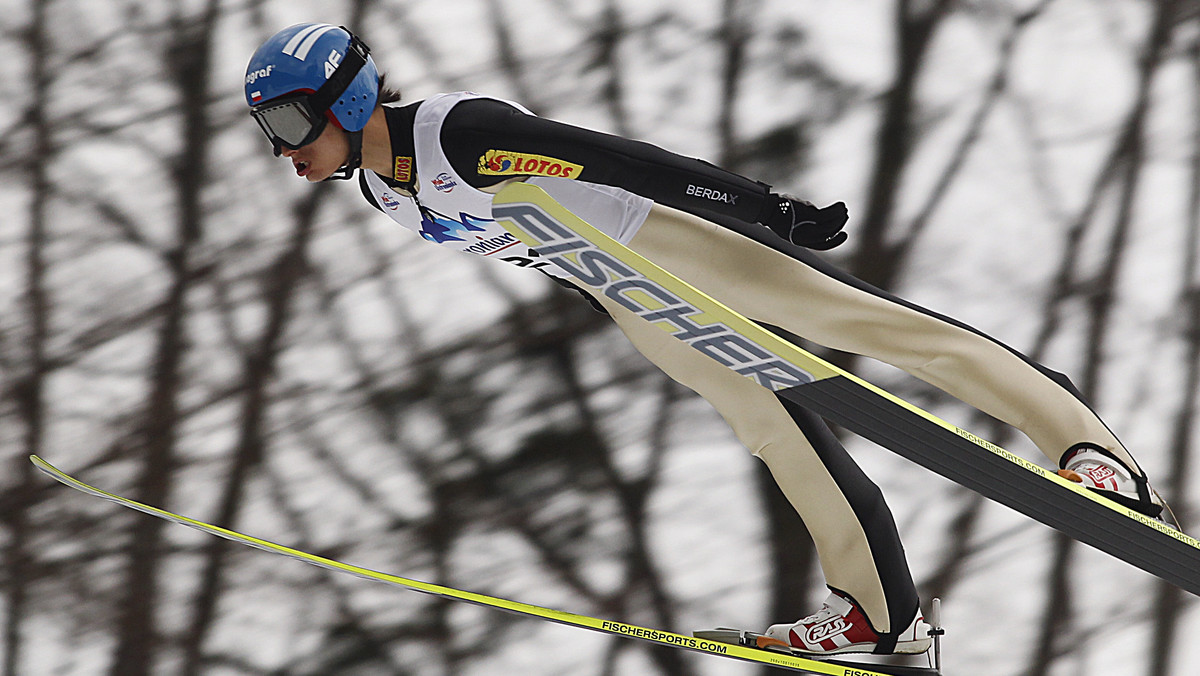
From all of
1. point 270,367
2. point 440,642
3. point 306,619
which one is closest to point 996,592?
point 440,642

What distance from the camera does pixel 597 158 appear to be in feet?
6.09

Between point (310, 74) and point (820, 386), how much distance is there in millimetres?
1111

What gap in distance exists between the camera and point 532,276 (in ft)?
11.3

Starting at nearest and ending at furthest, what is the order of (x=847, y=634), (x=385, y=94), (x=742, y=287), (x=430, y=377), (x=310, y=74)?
1. (x=310, y=74)
2. (x=385, y=94)
3. (x=742, y=287)
4. (x=847, y=634)
5. (x=430, y=377)

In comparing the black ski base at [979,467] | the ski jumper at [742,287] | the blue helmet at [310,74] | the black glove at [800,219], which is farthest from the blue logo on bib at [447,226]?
the black ski base at [979,467]

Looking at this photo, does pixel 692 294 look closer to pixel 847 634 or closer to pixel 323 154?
pixel 323 154

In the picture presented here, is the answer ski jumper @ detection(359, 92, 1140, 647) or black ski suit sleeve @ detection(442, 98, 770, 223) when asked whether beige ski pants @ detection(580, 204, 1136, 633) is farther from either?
black ski suit sleeve @ detection(442, 98, 770, 223)

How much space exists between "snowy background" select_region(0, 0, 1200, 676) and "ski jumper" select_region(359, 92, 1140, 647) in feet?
3.53

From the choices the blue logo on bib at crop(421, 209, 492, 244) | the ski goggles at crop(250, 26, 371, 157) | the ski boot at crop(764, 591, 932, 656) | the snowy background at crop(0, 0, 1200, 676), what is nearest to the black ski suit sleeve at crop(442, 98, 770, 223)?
the blue logo on bib at crop(421, 209, 492, 244)

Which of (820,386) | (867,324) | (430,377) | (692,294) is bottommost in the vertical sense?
(820,386)

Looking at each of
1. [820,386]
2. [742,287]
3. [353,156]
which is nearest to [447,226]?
[353,156]

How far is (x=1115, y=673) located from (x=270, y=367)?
3082 millimetres

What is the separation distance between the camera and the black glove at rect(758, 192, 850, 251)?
195 centimetres

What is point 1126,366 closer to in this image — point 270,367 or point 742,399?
point 742,399
